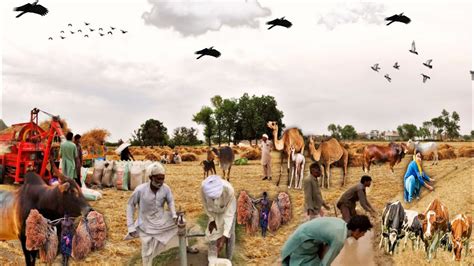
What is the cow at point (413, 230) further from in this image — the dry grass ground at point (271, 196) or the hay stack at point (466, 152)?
the hay stack at point (466, 152)

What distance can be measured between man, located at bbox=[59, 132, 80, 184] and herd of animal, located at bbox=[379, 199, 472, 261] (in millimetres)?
6507

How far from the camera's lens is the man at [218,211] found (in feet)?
19.7

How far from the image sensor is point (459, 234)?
770 centimetres

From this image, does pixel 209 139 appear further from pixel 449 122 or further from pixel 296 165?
pixel 296 165

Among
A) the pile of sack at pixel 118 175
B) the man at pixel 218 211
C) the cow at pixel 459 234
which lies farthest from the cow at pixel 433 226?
the pile of sack at pixel 118 175

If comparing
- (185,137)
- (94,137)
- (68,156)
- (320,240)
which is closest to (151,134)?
(185,137)

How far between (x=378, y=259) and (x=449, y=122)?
37.6 meters

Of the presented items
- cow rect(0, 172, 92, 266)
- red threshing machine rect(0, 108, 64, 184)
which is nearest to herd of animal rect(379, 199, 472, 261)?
cow rect(0, 172, 92, 266)

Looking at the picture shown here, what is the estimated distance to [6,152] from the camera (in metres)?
13.1

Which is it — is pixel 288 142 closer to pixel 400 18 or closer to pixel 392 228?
pixel 400 18

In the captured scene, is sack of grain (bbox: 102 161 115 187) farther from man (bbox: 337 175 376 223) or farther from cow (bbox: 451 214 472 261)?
cow (bbox: 451 214 472 261)

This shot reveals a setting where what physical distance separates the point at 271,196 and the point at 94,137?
10.8 m

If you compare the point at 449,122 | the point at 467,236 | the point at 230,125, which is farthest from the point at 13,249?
the point at 449,122

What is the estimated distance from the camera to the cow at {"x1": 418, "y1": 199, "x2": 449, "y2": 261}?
763 cm
